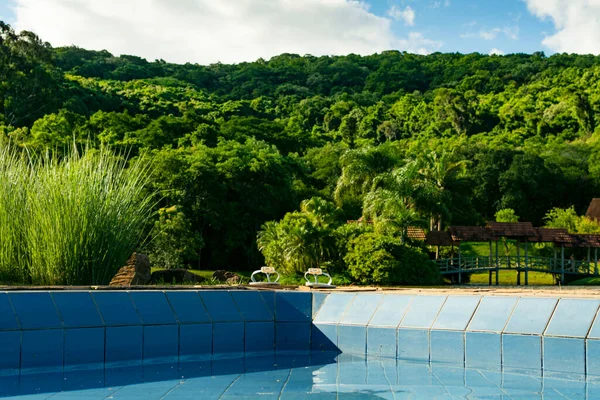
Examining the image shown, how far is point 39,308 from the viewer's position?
5.92 meters

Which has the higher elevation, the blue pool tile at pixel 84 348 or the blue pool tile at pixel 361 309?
the blue pool tile at pixel 361 309

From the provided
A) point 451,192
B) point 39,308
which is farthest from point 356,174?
point 39,308

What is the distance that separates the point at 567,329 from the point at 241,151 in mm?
35675

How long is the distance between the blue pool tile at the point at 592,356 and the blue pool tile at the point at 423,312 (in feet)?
4.51

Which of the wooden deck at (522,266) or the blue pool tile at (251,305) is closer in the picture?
the blue pool tile at (251,305)

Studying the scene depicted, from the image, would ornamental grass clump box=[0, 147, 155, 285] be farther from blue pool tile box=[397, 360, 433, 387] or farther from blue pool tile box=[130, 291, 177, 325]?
blue pool tile box=[397, 360, 433, 387]

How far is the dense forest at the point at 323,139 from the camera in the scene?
32969 mm

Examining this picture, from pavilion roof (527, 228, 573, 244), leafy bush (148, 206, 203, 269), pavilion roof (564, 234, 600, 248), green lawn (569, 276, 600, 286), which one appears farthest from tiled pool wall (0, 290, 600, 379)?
pavilion roof (564, 234, 600, 248)

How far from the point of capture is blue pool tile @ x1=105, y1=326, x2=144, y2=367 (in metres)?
6.09

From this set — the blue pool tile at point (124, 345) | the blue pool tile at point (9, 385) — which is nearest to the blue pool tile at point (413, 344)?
the blue pool tile at point (124, 345)

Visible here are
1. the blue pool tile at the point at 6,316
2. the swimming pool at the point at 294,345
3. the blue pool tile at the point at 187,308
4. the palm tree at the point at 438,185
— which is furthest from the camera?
the palm tree at the point at 438,185

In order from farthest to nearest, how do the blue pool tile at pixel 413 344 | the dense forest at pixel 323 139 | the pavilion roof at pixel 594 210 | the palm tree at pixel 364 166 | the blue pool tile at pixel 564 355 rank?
the pavilion roof at pixel 594 210, the palm tree at pixel 364 166, the dense forest at pixel 323 139, the blue pool tile at pixel 413 344, the blue pool tile at pixel 564 355

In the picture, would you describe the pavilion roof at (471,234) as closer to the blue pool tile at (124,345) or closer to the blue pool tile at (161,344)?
the blue pool tile at (161,344)

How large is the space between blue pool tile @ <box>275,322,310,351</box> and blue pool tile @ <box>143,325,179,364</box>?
1.13 metres
